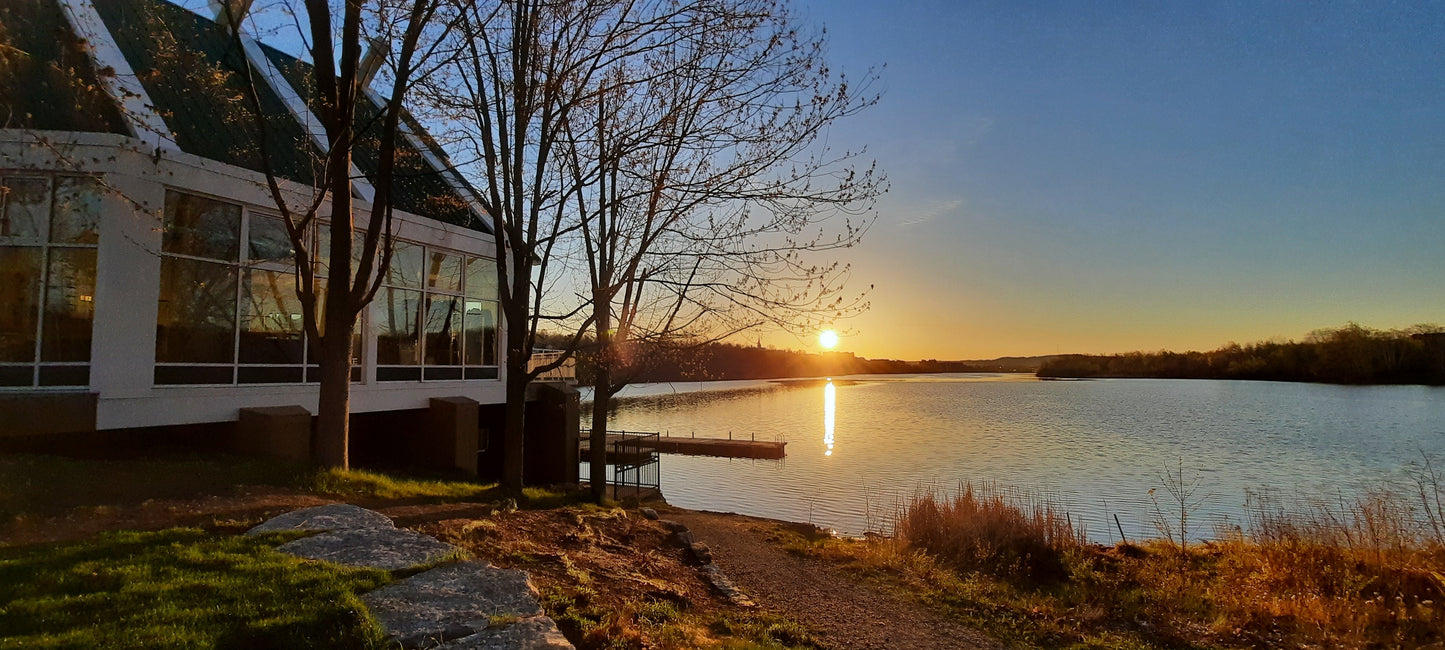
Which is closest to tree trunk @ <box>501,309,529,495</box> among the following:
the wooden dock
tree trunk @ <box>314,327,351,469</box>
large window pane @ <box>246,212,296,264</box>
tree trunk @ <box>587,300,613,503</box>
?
tree trunk @ <box>587,300,613,503</box>

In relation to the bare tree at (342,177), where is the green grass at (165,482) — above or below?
below

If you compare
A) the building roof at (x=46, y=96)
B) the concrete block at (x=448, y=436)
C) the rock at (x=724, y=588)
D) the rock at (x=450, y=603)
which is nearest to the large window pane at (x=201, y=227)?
the building roof at (x=46, y=96)

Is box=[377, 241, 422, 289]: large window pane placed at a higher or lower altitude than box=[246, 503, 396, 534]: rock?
higher

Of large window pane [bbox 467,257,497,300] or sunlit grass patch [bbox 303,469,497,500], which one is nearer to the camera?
sunlit grass patch [bbox 303,469,497,500]

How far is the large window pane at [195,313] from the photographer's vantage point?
10484mm

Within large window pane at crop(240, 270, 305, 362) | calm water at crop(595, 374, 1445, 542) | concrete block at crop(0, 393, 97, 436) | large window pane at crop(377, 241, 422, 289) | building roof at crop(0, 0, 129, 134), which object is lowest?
calm water at crop(595, 374, 1445, 542)

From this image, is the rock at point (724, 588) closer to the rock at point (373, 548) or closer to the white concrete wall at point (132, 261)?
the rock at point (373, 548)

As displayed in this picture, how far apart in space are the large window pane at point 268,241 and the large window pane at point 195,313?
484 millimetres

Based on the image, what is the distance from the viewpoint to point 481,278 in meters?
16.6

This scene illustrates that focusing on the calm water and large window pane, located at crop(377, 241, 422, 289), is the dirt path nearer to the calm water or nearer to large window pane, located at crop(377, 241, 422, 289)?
the calm water

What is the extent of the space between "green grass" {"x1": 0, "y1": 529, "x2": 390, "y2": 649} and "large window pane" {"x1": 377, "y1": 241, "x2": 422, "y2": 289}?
9331mm

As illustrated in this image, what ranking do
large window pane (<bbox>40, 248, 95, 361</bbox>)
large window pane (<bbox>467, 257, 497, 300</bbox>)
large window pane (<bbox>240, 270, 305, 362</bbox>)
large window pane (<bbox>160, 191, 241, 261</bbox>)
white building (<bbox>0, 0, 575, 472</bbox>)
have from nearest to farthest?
white building (<bbox>0, 0, 575, 472</bbox>)
large window pane (<bbox>40, 248, 95, 361</bbox>)
large window pane (<bbox>160, 191, 241, 261</bbox>)
large window pane (<bbox>240, 270, 305, 362</bbox>)
large window pane (<bbox>467, 257, 497, 300</bbox>)

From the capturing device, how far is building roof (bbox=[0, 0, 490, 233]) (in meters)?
8.80

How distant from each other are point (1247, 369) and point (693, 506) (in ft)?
295
